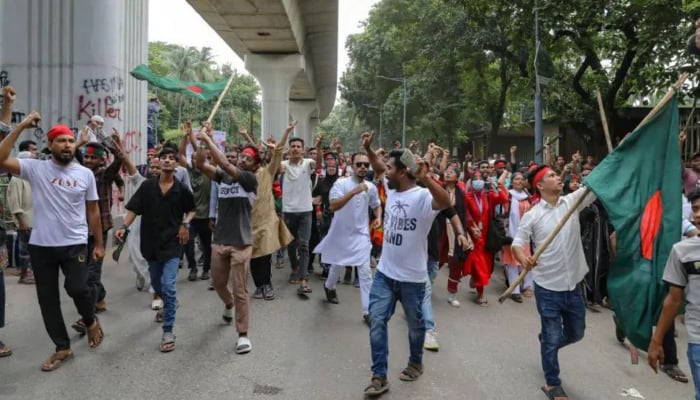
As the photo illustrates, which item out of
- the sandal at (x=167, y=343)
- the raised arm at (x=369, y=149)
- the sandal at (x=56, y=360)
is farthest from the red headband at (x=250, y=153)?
the sandal at (x=56, y=360)

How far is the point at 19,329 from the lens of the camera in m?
5.44

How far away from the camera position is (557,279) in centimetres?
406

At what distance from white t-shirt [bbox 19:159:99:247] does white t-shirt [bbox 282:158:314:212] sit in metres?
3.44

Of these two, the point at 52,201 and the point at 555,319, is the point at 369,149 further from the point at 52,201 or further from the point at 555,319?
the point at 52,201

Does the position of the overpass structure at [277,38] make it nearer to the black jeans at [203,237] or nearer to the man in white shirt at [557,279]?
the black jeans at [203,237]

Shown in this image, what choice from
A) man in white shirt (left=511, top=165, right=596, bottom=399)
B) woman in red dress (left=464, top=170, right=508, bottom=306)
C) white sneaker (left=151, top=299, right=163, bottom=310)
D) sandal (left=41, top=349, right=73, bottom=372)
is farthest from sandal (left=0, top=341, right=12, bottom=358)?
woman in red dress (left=464, top=170, right=508, bottom=306)

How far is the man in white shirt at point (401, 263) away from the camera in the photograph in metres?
4.09

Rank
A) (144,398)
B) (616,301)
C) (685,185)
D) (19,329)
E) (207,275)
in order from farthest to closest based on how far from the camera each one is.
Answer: (207,275) → (685,185) → (19,329) → (144,398) → (616,301)

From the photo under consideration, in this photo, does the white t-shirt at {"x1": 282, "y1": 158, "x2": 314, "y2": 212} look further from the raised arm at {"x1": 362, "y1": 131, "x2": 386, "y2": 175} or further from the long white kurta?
the raised arm at {"x1": 362, "y1": 131, "x2": 386, "y2": 175}

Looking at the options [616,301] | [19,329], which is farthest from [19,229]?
[616,301]

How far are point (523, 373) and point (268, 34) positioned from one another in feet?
52.7

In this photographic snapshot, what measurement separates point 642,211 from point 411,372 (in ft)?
6.82

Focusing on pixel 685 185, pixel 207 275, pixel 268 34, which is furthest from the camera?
pixel 268 34

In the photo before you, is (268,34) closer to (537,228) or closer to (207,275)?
(207,275)
